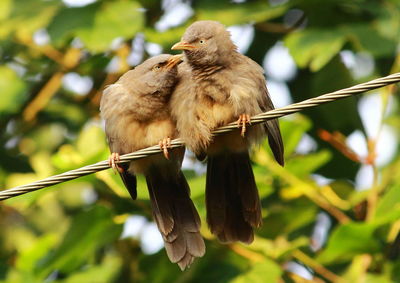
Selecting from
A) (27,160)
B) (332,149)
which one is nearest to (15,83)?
(27,160)

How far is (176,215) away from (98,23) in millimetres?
1621

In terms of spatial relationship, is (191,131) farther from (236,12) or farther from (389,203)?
(236,12)

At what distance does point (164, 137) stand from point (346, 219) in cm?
176

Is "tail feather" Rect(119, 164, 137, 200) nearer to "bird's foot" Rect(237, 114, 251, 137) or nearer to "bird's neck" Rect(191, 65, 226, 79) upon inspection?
"bird's neck" Rect(191, 65, 226, 79)

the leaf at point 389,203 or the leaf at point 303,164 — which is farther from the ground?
the leaf at point 389,203

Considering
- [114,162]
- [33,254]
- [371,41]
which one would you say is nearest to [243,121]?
[114,162]

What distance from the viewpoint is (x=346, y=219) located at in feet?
22.5

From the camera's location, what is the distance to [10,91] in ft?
25.0

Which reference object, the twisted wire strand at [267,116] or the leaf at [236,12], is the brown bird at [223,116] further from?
the leaf at [236,12]

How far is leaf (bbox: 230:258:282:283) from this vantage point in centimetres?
601

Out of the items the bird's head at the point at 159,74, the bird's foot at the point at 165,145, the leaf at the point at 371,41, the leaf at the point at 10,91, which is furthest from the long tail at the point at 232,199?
the leaf at the point at 10,91

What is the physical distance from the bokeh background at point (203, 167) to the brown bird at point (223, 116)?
0.60 feet

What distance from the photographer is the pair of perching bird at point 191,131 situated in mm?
5738

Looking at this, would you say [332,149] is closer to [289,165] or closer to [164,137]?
[289,165]
